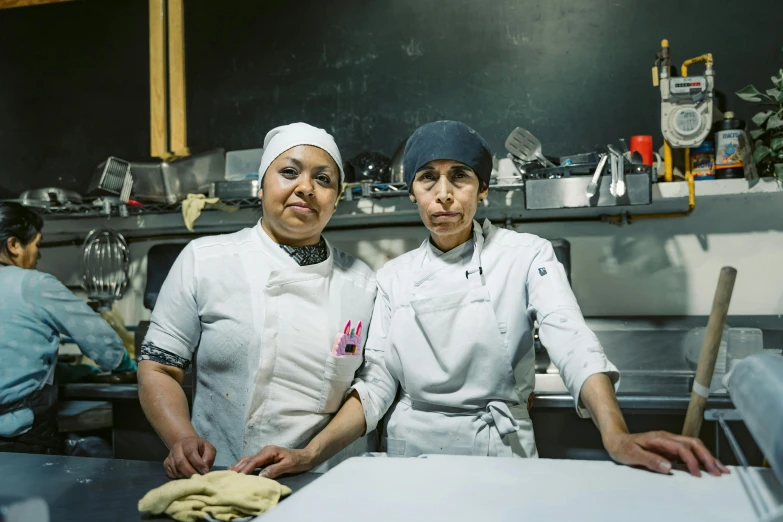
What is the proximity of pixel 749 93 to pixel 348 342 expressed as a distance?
2.01 meters

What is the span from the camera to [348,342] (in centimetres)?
163

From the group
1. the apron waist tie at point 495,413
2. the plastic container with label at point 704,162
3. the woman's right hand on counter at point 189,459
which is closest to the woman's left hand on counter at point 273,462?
the woman's right hand on counter at point 189,459

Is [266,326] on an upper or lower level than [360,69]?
lower

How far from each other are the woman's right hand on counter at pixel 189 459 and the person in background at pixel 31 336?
4.67ft

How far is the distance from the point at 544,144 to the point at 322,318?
170 cm

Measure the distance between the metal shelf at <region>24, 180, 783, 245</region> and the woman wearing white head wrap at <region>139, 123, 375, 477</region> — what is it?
1034 mm

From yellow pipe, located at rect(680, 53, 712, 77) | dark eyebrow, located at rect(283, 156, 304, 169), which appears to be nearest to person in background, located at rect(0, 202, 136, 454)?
dark eyebrow, located at rect(283, 156, 304, 169)

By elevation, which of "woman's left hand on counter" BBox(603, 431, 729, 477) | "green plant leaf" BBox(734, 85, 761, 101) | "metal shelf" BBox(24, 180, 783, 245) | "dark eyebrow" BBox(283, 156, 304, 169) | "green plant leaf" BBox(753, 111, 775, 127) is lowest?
"woman's left hand on counter" BBox(603, 431, 729, 477)

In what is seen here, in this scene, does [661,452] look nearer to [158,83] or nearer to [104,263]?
[104,263]

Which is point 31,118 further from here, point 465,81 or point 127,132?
point 465,81

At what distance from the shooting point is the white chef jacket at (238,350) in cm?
155

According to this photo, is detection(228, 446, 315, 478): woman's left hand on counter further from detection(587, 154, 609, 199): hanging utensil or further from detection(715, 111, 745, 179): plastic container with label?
detection(715, 111, 745, 179): plastic container with label

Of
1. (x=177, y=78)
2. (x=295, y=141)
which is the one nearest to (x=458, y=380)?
(x=295, y=141)

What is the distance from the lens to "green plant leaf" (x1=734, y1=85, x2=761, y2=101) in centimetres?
247
